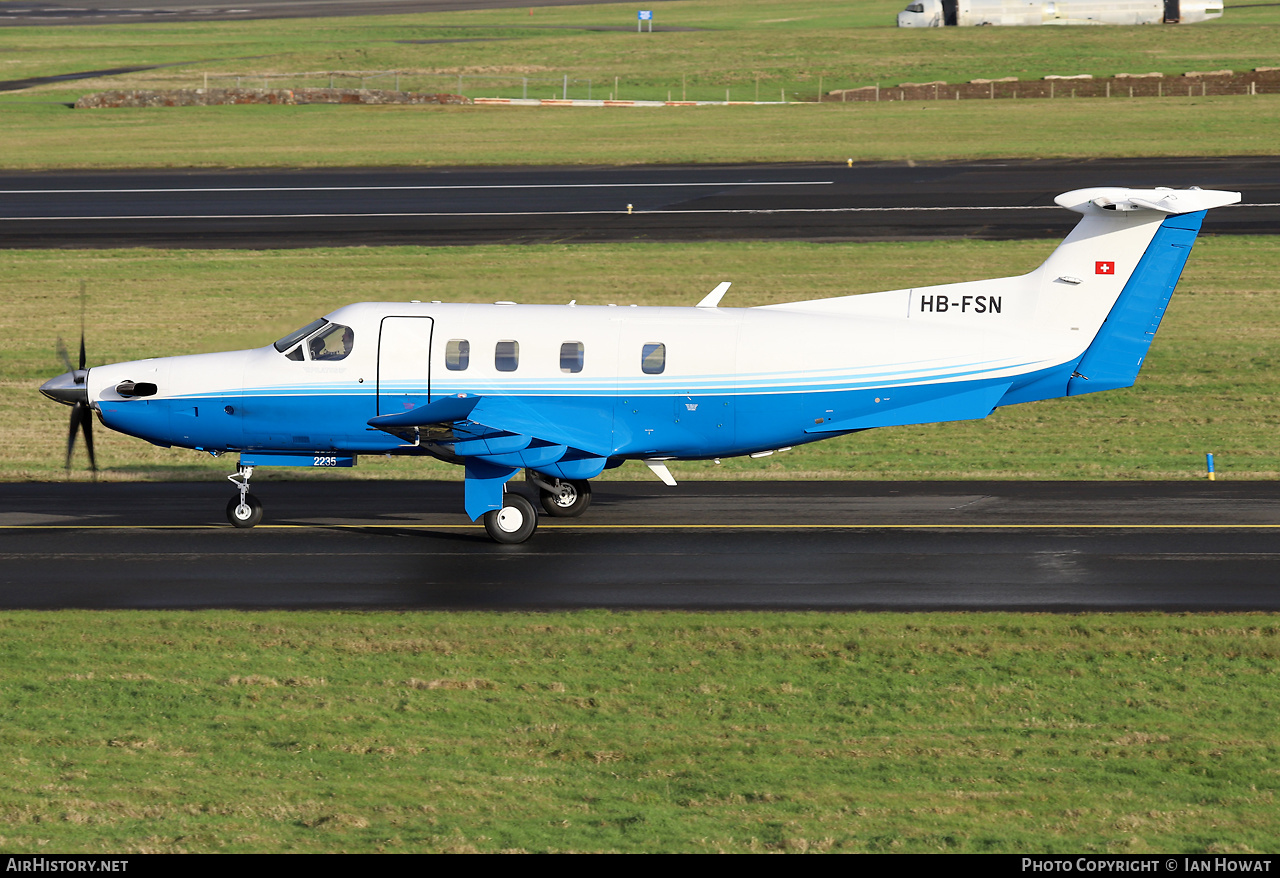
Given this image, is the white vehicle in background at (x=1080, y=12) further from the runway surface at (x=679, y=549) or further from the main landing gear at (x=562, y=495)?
the main landing gear at (x=562, y=495)

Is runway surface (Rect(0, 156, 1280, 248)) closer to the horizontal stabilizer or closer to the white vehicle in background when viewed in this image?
the horizontal stabilizer

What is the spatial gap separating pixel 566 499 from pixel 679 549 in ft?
9.86

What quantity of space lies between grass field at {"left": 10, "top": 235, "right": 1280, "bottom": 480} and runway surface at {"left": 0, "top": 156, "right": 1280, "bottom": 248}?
220 centimetres

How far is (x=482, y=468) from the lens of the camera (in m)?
22.0

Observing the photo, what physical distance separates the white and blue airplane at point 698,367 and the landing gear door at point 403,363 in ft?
0.09

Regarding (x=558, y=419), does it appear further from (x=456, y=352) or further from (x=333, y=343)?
(x=333, y=343)

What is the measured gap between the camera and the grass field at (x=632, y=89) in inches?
2581

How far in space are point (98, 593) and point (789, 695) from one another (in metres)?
9.49

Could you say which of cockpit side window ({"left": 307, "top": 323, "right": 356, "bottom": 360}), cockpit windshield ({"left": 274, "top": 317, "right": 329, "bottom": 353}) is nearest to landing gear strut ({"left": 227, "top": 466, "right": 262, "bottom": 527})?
cockpit windshield ({"left": 274, "top": 317, "right": 329, "bottom": 353})

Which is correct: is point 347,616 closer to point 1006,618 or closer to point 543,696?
point 543,696

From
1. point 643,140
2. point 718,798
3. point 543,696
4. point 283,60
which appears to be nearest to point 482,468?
point 543,696

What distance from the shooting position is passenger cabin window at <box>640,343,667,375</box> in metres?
22.1

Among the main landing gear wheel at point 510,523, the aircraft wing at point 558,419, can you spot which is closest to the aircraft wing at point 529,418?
the aircraft wing at point 558,419

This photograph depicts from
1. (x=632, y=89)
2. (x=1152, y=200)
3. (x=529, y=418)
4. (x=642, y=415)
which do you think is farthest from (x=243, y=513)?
(x=632, y=89)
